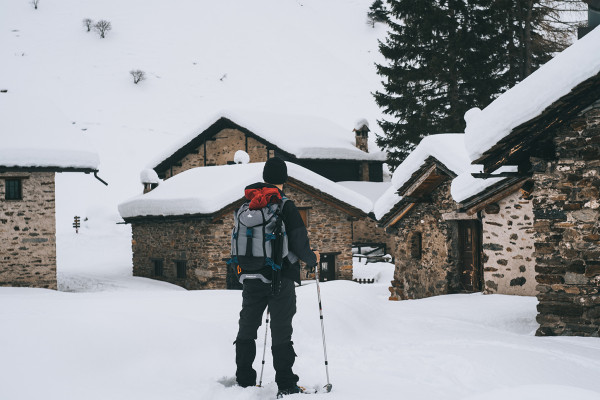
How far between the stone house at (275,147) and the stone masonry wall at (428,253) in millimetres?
12831

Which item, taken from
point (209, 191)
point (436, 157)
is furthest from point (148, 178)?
point (436, 157)

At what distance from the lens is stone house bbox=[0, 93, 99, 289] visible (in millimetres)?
16234

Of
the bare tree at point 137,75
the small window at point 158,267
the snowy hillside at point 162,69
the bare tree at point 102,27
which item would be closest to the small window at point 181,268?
the small window at point 158,267

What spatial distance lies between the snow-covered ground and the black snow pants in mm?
197

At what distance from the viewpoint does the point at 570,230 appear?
763 centimetres

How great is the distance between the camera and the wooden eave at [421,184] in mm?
13617

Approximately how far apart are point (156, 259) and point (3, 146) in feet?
23.3

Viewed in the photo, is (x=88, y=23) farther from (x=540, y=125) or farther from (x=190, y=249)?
(x=540, y=125)

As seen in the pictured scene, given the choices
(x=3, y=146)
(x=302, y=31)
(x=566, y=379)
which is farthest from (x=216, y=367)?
(x=302, y=31)

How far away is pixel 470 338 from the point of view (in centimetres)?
745

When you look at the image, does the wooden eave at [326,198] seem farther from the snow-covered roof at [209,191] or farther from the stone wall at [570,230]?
the stone wall at [570,230]

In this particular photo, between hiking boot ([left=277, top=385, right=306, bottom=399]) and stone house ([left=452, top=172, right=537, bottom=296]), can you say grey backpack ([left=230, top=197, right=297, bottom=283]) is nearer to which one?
hiking boot ([left=277, top=385, right=306, bottom=399])

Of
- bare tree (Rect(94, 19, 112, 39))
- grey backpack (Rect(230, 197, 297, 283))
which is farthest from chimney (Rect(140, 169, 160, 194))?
bare tree (Rect(94, 19, 112, 39))

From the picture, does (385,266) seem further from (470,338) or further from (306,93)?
(306,93)
